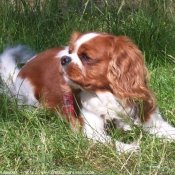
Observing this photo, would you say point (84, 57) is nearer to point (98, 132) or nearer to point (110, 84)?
point (110, 84)

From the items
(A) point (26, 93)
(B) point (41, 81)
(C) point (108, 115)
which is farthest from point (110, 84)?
(A) point (26, 93)

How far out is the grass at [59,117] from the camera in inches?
125

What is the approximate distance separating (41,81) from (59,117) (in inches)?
26.6

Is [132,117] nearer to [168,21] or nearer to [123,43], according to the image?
[123,43]

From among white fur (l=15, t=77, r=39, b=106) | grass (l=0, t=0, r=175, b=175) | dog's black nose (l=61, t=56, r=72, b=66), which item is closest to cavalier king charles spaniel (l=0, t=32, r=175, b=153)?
dog's black nose (l=61, t=56, r=72, b=66)

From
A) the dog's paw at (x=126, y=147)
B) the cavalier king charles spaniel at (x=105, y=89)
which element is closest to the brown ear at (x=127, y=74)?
the cavalier king charles spaniel at (x=105, y=89)

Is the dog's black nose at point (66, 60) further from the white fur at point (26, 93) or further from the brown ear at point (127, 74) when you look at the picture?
the white fur at point (26, 93)

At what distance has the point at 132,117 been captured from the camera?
3.80 metres

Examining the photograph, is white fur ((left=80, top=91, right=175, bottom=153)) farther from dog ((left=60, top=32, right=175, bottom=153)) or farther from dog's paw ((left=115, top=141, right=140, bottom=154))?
dog's paw ((left=115, top=141, right=140, bottom=154))

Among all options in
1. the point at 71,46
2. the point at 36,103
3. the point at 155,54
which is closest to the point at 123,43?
the point at 71,46

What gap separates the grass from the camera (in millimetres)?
3172

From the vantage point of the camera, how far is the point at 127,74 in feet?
12.3

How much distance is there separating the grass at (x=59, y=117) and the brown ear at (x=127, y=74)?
257 millimetres

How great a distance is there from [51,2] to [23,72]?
1.41 metres
